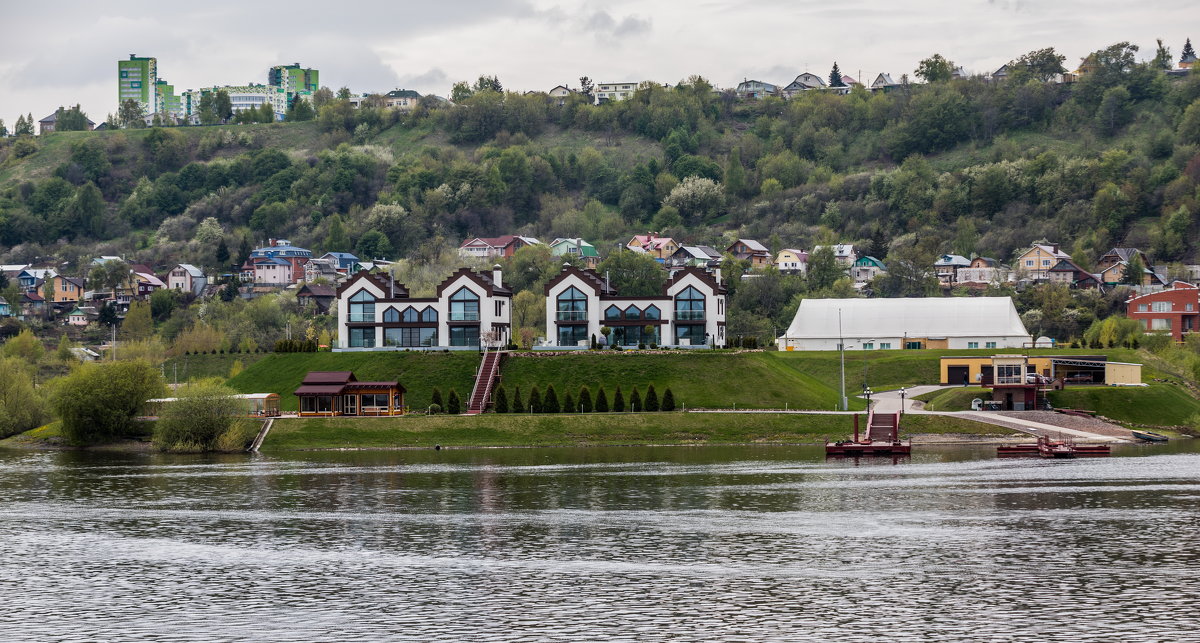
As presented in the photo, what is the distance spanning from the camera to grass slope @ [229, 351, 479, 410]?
370 ft

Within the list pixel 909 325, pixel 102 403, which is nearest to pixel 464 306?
pixel 102 403

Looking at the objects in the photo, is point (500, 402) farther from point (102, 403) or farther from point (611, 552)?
point (611, 552)

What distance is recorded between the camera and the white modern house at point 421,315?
127875 millimetres

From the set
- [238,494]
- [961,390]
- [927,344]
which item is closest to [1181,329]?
[927,344]

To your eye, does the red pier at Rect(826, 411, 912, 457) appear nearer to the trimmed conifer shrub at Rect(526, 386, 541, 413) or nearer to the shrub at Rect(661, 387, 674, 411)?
the shrub at Rect(661, 387, 674, 411)

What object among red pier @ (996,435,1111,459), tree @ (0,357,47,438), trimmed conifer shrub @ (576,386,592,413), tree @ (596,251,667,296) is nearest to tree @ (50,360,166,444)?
tree @ (0,357,47,438)

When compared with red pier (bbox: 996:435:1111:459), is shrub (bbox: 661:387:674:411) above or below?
above

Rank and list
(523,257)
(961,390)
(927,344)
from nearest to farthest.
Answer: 1. (961,390)
2. (927,344)
3. (523,257)

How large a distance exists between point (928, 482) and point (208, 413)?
177 ft

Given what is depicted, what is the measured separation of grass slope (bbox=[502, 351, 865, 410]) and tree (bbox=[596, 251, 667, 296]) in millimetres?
53910

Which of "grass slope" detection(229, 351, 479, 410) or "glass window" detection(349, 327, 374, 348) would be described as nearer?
"grass slope" detection(229, 351, 479, 410)

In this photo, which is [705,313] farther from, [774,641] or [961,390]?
[774,641]

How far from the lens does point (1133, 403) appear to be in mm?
108250

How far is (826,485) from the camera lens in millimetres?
71438
